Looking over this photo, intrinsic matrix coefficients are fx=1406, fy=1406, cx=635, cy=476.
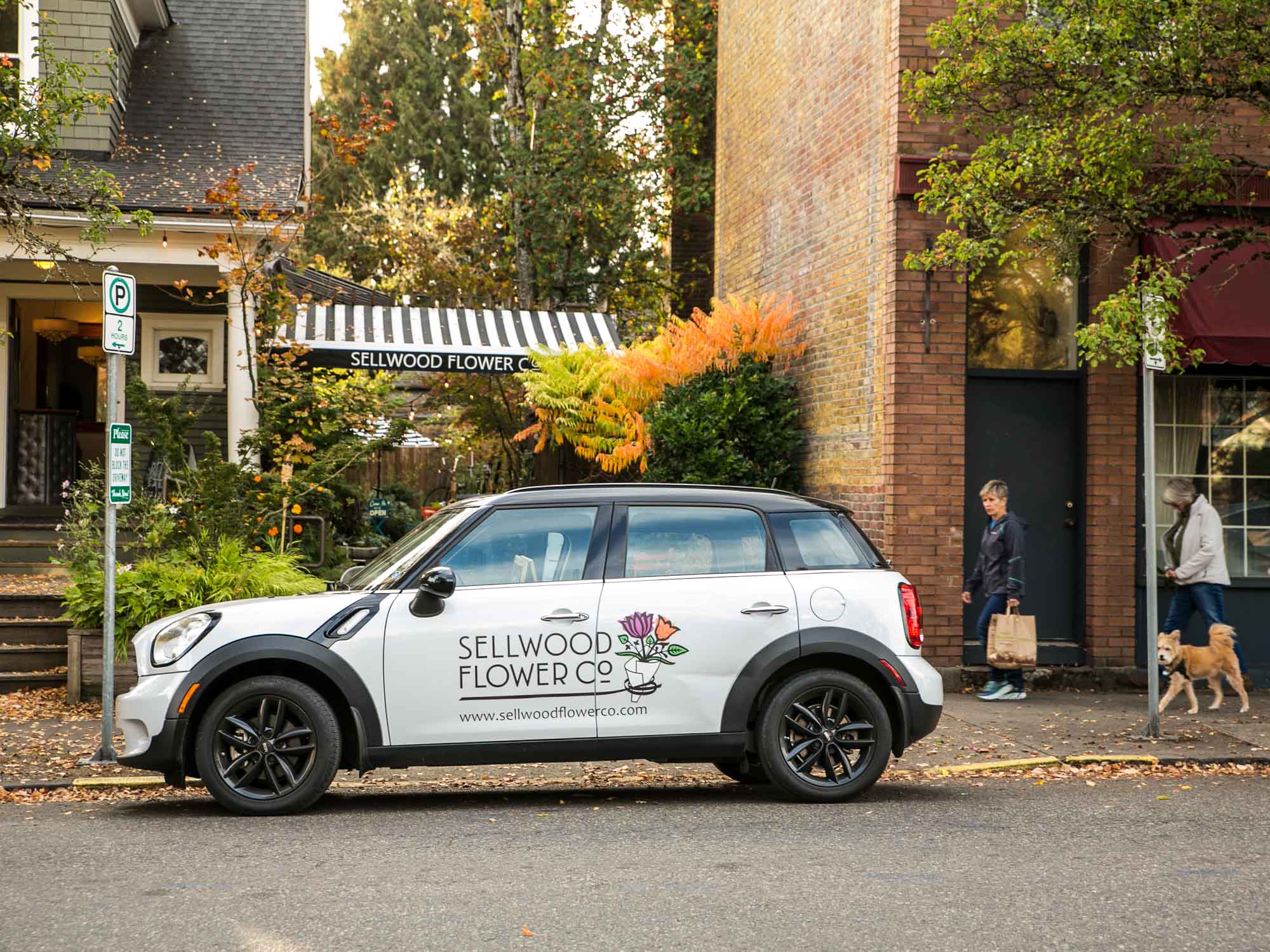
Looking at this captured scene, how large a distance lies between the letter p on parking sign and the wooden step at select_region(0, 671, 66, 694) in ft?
12.5

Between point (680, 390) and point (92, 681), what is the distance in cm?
639

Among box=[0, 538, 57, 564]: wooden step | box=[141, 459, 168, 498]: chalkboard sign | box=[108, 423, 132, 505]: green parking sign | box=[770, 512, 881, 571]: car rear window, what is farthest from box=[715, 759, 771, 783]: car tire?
box=[0, 538, 57, 564]: wooden step

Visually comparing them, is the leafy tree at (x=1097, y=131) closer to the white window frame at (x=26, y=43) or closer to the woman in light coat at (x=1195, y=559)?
the woman in light coat at (x=1195, y=559)

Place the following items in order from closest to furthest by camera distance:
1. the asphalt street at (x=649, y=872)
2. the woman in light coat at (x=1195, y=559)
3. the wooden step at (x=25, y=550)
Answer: the asphalt street at (x=649, y=872), the woman in light coat at (x=1195, y=559), the wooden step at (x=25, y=550)

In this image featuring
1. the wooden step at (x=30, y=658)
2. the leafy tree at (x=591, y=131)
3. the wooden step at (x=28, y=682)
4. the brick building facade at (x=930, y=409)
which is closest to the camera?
the wooden step at (x=28, y=682)

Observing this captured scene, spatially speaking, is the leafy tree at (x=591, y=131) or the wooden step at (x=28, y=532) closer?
the wooden step at (x=28, y=532)

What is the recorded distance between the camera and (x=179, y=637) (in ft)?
23.9

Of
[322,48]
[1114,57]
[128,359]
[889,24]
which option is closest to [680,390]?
[889,24]

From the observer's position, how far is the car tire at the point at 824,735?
7.62 m

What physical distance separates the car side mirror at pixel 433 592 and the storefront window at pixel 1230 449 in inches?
312

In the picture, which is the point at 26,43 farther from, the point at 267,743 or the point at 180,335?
the point at 267,743

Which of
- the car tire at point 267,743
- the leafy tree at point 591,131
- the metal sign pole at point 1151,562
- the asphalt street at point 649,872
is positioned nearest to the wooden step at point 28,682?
the asphalt street at point 649,872

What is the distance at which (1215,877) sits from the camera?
602cm

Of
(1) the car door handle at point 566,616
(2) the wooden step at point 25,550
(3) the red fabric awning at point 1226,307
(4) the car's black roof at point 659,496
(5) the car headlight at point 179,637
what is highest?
(3) the red fabric awning at point 1226,307
